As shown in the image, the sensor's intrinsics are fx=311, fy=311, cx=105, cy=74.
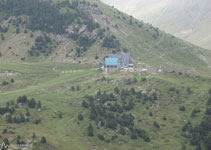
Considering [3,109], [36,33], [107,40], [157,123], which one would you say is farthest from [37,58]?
[157,123]

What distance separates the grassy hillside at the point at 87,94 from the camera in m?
80.2

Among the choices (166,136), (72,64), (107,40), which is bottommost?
(166,136)

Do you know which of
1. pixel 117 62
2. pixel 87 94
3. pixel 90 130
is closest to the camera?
pixel 90 130

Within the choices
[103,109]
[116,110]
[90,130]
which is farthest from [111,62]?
[90,130]

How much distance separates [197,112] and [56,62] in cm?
8449

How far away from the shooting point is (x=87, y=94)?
110 metres

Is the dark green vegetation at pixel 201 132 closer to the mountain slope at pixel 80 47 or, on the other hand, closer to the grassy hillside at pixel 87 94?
the grassy hillside at pixel 87 94

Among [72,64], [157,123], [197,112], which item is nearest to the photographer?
[157,123]

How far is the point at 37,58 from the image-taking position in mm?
167125

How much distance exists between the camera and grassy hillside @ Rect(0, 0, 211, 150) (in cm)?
8025

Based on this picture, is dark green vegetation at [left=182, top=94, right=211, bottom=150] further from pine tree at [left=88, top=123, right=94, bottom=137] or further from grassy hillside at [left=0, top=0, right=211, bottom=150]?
pine tree at [left=88, top=123, right=94, bottom=137]

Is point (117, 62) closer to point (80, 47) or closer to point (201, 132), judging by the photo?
point (80, 47)

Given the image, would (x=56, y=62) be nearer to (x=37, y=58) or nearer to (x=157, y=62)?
(x=37, y=58)

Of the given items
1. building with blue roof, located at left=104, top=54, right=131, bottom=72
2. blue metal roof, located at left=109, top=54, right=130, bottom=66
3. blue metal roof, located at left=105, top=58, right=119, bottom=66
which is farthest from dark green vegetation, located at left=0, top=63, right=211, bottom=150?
blue metal roof, located at left=109, top=54, right=130, bottom=66
